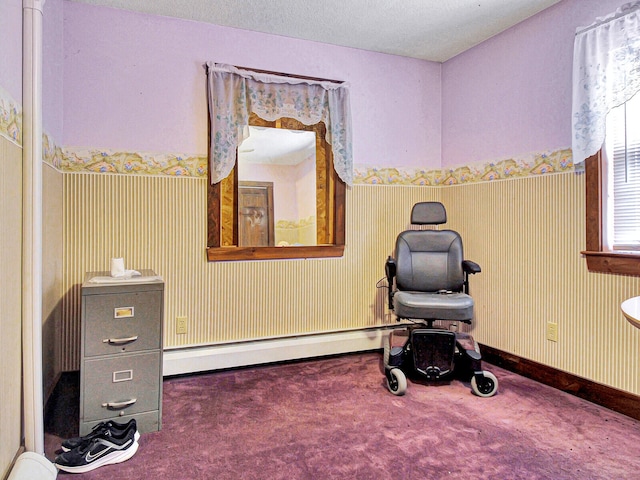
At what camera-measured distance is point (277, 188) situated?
10.2 feet

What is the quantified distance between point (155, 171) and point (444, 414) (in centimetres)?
231

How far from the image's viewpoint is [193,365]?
2.79 m

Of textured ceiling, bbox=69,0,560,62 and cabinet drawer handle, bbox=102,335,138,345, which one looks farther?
textured ceiling, bbox=69,0,560,62

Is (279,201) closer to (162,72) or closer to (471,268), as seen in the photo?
(162,72)

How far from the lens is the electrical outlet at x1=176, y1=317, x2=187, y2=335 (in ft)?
9.14

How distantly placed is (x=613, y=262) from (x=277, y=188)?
7.16ft

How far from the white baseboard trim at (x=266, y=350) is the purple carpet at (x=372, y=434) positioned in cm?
11

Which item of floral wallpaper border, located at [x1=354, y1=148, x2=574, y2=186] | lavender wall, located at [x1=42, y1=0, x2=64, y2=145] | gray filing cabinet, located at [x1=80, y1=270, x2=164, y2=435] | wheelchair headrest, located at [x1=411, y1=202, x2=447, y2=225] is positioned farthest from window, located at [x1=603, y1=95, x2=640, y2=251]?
lavender wall, located at [x1=42, y1=0, x2=64, y2=145]

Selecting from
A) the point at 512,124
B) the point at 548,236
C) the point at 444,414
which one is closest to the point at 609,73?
the point at 512,124

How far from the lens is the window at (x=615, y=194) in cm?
222

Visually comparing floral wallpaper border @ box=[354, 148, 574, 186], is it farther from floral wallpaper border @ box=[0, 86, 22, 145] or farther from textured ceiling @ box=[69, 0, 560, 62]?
floral wallpaper border @ box=[0, 86, 22, 145]

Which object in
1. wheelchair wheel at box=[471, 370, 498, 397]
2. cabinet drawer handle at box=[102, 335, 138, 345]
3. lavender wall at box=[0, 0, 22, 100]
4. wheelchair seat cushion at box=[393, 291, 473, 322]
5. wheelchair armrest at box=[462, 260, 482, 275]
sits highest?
lavender wall at box=[0, 0, 22, 100]

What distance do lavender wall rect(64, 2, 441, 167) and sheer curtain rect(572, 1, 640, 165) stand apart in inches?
56.2

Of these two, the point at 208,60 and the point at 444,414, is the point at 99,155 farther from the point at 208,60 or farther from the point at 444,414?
the point at 444,414
